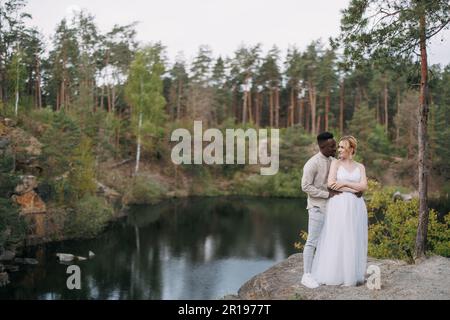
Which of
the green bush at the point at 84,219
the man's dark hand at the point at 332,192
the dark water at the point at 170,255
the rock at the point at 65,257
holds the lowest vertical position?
the dark water at the point at 170,255

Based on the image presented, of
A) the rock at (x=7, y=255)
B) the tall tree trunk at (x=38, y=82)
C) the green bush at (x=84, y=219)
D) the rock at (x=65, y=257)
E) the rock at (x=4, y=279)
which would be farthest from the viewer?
the tall tree trunk at (x=38, y=82)

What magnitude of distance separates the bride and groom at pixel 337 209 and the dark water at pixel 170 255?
10.0 m

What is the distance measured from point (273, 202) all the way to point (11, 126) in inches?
839

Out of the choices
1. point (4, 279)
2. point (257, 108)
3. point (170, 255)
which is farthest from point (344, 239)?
point (257, 108)

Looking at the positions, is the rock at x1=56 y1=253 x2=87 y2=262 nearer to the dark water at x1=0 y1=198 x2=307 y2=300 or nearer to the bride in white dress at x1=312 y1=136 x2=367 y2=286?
the dark water at x1=0 y1=198 x2=307 y2=300

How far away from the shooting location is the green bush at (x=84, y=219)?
23203 mm

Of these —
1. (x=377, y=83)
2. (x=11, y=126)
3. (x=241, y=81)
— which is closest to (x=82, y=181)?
(x=11, y=126)

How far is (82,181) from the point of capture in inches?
968

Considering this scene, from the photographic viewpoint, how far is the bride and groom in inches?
246

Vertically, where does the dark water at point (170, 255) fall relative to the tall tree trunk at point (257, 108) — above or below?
below

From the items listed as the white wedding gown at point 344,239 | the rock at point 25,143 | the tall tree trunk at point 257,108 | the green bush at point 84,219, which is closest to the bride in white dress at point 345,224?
the white wedding gown at point 344,239

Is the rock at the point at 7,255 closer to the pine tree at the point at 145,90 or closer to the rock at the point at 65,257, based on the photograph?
the rock at the point at 65,257

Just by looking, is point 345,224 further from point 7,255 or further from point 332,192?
point 7,255
